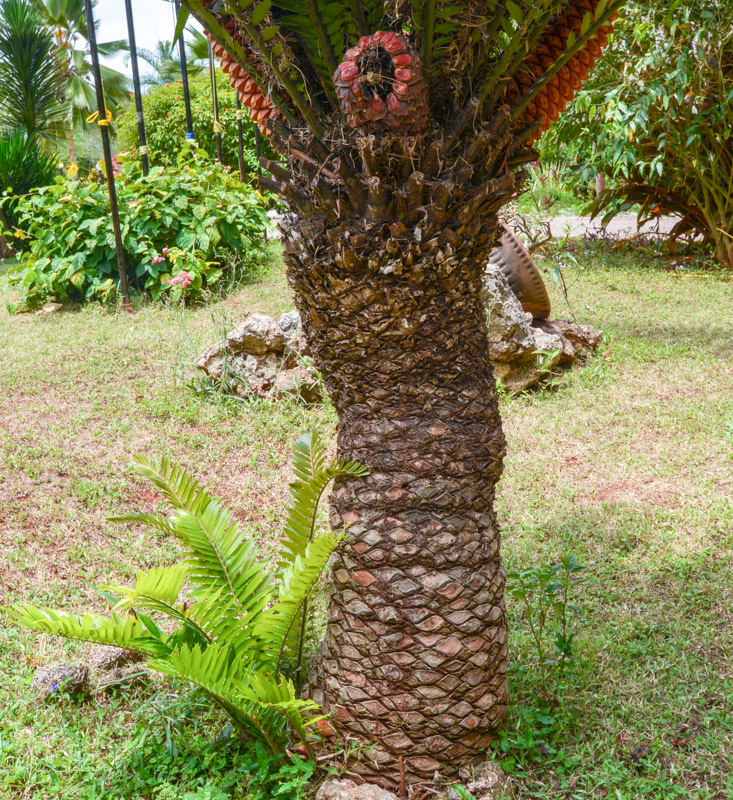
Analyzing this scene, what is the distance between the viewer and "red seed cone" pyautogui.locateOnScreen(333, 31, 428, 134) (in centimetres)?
156

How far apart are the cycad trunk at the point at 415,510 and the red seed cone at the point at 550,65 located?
35 cm

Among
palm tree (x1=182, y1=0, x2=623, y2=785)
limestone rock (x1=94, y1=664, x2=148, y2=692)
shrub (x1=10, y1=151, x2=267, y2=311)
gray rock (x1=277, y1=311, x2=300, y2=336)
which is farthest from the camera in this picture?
shrub (x1=10, y1=151, x2=267, y2=311)

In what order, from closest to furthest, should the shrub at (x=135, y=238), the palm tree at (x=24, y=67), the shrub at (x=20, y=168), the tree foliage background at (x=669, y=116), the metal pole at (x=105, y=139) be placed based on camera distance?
1. the metal pole at (x=105, y=139)
2. the tree foliage background at (x=669, y=116)
3. the shrub at (x=135, y=238)
4. the shrub at (x=20, y=168)
5. the palm tree at (x=24, y=67)

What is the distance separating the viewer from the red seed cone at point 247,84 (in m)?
1.85

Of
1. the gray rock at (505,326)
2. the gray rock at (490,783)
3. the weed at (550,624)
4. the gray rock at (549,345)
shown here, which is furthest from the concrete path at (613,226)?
the gray rock at (490,783)

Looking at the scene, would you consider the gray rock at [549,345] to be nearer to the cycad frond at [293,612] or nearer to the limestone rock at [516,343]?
the limestone rock at [516,343]

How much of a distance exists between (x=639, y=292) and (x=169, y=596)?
6969mm

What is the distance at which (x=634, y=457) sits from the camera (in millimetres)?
4105

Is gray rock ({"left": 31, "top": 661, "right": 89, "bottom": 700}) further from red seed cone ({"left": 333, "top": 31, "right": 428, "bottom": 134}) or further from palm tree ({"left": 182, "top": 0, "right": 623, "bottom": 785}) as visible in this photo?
red seed cone ({"left": 333, "top": 31, "right": 428, "bottom": 134})

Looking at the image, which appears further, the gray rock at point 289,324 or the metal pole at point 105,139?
the metal pole at point 105,139

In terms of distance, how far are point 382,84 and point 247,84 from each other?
20.8 inches

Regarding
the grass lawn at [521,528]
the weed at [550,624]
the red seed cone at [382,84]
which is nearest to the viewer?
the red seed cone at [382,84]

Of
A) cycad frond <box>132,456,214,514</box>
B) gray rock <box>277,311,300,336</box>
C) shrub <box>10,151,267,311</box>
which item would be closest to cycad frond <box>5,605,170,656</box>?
cycad frond <box>132,456,214,514</box>

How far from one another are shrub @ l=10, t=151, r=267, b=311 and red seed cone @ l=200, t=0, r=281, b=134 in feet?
17.7
